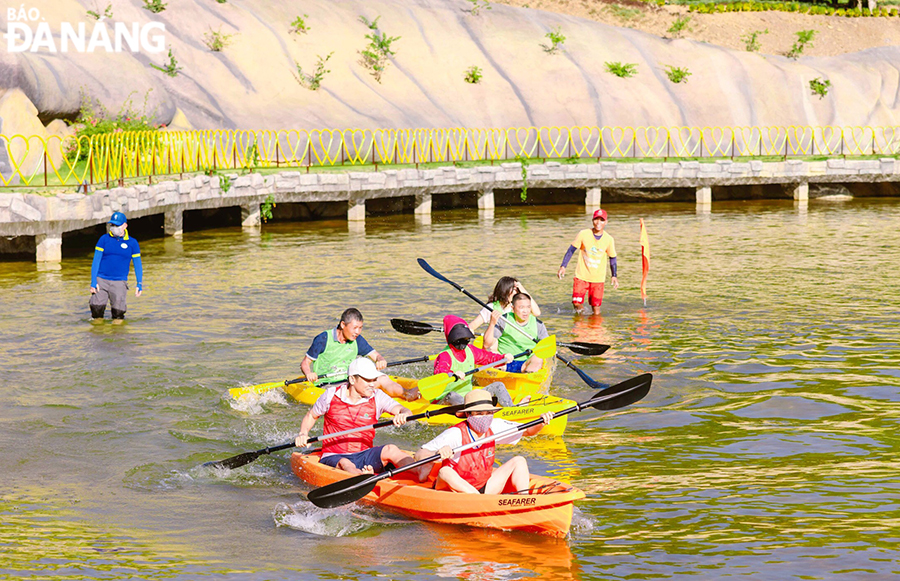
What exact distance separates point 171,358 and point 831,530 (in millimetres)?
8780

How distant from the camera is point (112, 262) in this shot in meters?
15.3

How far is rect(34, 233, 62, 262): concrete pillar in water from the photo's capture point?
20.8m

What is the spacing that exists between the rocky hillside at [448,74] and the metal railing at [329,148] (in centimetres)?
87

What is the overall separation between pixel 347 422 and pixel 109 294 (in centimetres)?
778

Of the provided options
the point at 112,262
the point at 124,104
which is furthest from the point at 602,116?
the point at 112,262

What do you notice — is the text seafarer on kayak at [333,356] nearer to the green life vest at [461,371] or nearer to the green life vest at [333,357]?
the green life vest at [333,357]

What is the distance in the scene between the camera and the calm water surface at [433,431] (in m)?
7.67

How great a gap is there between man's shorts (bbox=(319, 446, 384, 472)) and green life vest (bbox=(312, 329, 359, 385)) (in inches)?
74.5

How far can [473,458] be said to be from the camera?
27.2 feet

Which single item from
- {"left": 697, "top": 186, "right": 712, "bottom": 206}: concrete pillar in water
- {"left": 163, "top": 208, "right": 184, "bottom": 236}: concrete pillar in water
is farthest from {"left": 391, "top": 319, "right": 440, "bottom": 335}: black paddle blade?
{"left": 697, "top": 186, "right": 712, "bottom": 206}: concrete pillar in water

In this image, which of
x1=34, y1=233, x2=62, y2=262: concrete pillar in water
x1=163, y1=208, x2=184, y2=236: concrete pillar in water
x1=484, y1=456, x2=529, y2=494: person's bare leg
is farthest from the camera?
x1=163, y1=208, x2=184, y2=236: concrete pillar in water

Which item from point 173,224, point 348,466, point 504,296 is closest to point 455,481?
point 348,466

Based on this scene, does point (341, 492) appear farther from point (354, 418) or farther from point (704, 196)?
point (704, 196)

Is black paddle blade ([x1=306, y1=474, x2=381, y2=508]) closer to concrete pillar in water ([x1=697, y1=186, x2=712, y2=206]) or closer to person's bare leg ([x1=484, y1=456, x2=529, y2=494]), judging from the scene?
person's bare leg ([x1=484, y1=456, x2=529, y2=494])
